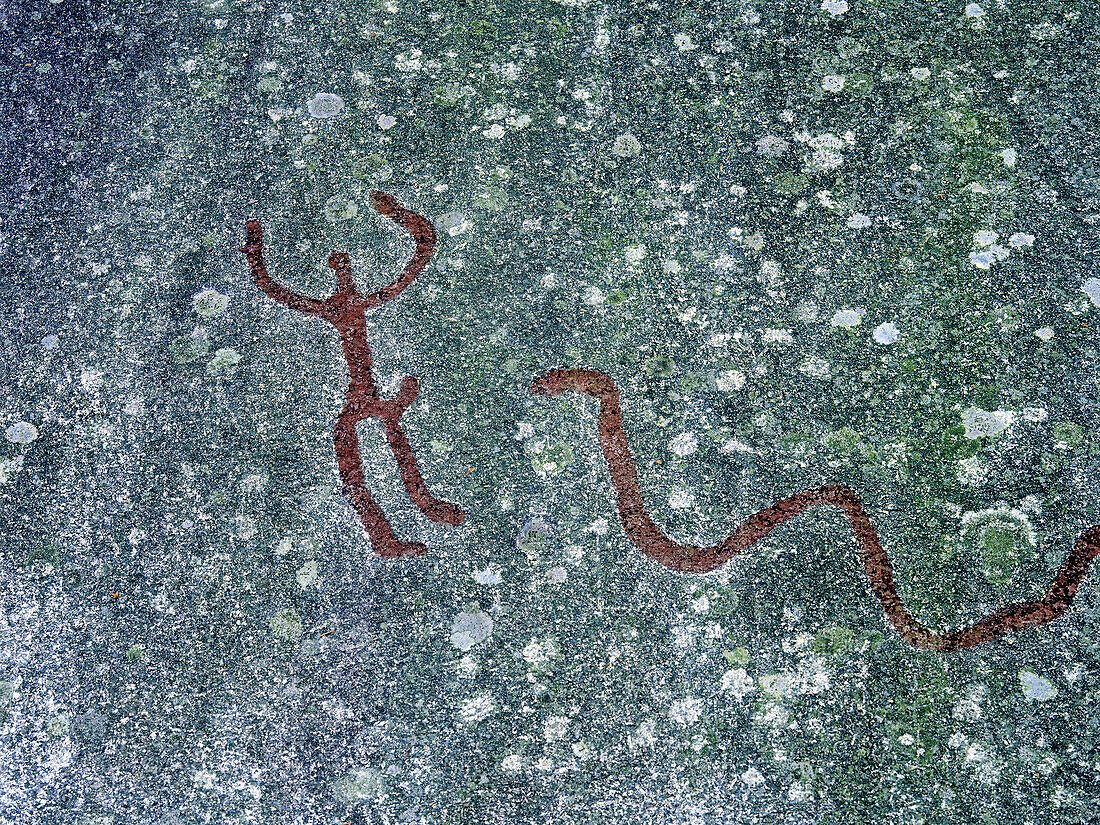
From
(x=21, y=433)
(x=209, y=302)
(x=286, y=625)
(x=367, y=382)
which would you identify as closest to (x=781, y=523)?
(x=367, y=382)

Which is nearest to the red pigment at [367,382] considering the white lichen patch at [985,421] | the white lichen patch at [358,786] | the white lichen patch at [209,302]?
the white lichen patch at [209,302]

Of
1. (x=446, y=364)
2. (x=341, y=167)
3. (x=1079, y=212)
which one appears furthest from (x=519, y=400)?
(x=1079, y=212)

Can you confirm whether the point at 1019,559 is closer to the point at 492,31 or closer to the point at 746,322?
the point at 746,322

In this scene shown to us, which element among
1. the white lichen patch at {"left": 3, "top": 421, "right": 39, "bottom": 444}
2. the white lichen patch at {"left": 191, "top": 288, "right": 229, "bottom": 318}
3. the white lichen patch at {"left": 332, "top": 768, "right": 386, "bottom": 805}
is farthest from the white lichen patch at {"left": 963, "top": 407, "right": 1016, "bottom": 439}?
the white lichen patch at {"left": 3, "top": 421, "right": 39, "bottom": 444}

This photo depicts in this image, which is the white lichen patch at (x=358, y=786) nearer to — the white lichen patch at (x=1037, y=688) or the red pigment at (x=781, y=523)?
the red pigment at (x=781, y=523)

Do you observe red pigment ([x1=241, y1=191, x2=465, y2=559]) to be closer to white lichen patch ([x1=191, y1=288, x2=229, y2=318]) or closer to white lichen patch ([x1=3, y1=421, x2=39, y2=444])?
white lichen patch ([x1=191, y1=288, x2=229, y2=318])
